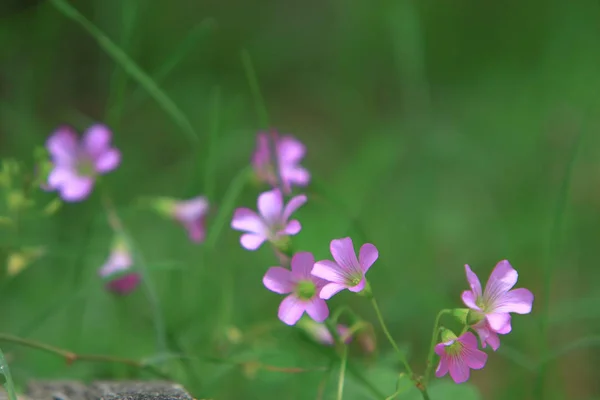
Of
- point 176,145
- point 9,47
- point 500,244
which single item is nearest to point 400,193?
point 500,244

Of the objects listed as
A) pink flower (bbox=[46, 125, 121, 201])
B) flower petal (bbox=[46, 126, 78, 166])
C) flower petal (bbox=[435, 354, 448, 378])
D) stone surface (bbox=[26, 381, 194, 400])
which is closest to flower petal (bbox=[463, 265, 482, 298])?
flower petal (bbox=[435, 354, 448, 378])

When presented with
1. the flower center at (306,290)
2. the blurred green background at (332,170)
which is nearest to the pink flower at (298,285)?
the flower center at (306,290)

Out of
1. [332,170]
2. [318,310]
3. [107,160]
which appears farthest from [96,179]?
[332,170]

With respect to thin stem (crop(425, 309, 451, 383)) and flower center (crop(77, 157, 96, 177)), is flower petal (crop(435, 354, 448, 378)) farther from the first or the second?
flower center (crop(77, 157, 96, 177))

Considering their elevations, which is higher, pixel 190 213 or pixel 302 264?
pixel 190 213

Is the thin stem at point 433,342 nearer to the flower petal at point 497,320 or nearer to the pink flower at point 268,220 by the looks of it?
the flower petal at point 497,320

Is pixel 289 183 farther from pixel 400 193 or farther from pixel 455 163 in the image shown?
pixel 455 163

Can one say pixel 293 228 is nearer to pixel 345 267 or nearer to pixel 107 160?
pixel 345 267
